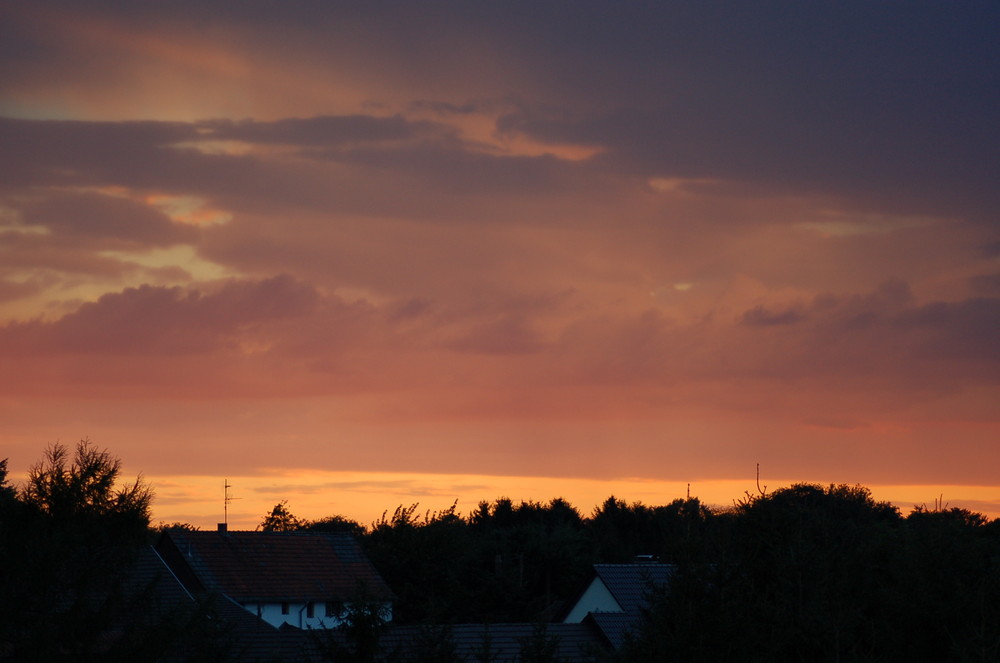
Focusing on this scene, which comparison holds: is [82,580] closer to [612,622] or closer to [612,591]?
[612,622]

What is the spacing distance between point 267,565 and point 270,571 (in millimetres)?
462

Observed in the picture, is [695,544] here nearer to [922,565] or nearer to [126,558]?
[922,565]

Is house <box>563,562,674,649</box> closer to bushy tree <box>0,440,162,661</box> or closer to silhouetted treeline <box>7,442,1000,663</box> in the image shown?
silhouetted treeline <box>7,442,1000,663</box>

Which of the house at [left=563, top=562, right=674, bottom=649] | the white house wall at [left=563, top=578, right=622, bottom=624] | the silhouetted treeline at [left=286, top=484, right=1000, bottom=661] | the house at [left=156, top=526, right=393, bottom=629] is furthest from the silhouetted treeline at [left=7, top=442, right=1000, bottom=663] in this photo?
the house at [left=156, top=526, right=393, bottom=629]

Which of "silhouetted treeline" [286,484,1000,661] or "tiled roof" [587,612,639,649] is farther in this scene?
"tiled roof" [587,612,639,649]

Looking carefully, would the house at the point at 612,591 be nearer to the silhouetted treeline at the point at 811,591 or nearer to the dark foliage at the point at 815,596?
the silhouetted treeline at the point at 811,591

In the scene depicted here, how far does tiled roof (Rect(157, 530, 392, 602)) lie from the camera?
55125 millimetres

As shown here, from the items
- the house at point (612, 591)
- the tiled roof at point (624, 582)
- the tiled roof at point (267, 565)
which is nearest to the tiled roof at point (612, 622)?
the house at point (612, 591)

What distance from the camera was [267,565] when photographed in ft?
188

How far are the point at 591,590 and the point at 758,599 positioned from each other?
35.2m

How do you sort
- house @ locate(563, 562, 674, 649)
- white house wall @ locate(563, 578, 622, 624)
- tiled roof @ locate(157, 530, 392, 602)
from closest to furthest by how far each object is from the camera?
house @ locate(563, 562, 674, 649) < white house wall @ locate(563, 578, 622, 624) < tiled roof @ locate(157, 530, 392, 602)

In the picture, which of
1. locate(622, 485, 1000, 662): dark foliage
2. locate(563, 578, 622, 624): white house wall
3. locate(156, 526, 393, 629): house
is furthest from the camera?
locate(156, 526, 393, 629): house

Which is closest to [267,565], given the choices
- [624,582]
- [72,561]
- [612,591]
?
[612,591]

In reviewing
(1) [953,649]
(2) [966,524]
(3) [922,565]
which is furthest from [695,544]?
(2) [966,524]
